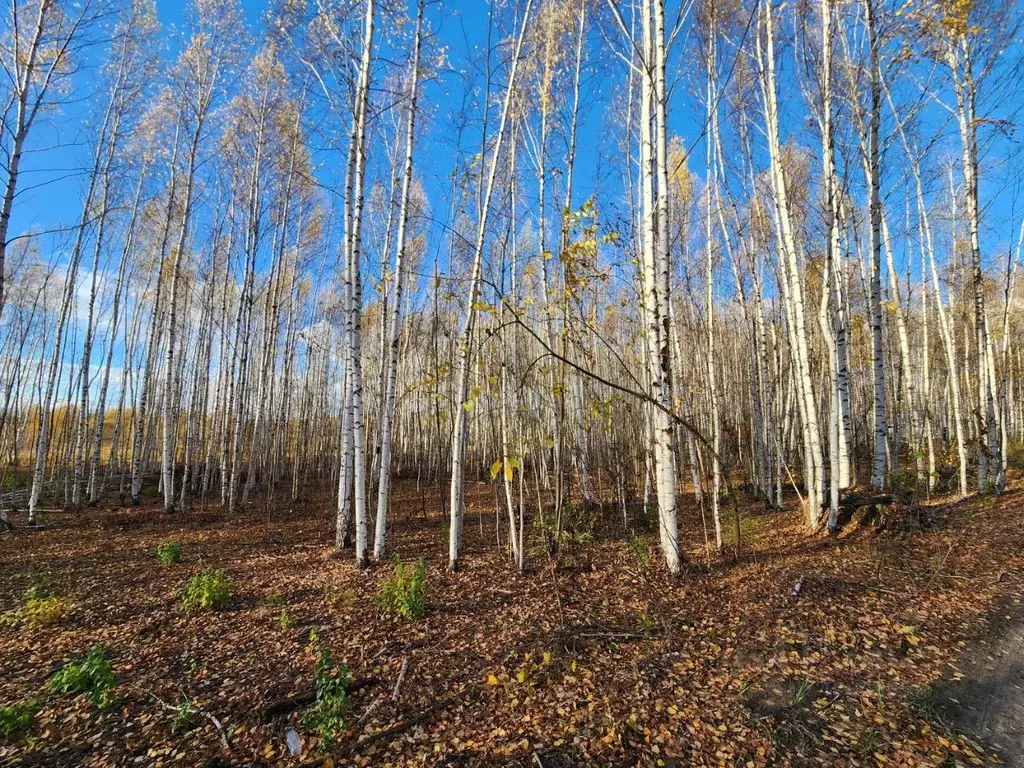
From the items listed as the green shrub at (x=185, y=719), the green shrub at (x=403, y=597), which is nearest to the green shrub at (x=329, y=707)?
the green shrub at (x=185, y=719)

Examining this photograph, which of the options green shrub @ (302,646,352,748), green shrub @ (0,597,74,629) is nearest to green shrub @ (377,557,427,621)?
green shrub @ (302,646,352,748)

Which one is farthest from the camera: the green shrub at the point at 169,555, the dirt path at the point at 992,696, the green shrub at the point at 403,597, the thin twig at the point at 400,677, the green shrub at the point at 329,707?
the green shrub at the point at 169,555

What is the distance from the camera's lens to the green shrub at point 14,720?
266 cm

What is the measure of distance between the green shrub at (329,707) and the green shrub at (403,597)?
1152 millimetres

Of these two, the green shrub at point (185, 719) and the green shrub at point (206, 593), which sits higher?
the green shrub at point (206, 593)

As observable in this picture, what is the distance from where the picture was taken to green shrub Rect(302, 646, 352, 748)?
8.57ft

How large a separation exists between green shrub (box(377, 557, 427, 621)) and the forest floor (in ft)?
0.37

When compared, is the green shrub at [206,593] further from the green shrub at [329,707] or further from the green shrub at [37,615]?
the green shrub at [329,707]

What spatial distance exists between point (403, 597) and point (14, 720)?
251 cm

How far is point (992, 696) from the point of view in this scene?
280 centimetres

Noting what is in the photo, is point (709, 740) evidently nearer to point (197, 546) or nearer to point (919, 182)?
point (197, 546)

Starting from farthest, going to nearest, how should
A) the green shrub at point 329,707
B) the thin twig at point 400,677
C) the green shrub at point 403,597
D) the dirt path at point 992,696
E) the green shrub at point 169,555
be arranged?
the green shrub at point 169,555, the green shrub at point 403,597, the thin twig at point 400,677, the green shrub at point 329,707, the dirt path at point 992,696

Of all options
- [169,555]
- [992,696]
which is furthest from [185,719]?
[992,696]

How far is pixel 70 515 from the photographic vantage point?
10.3m
